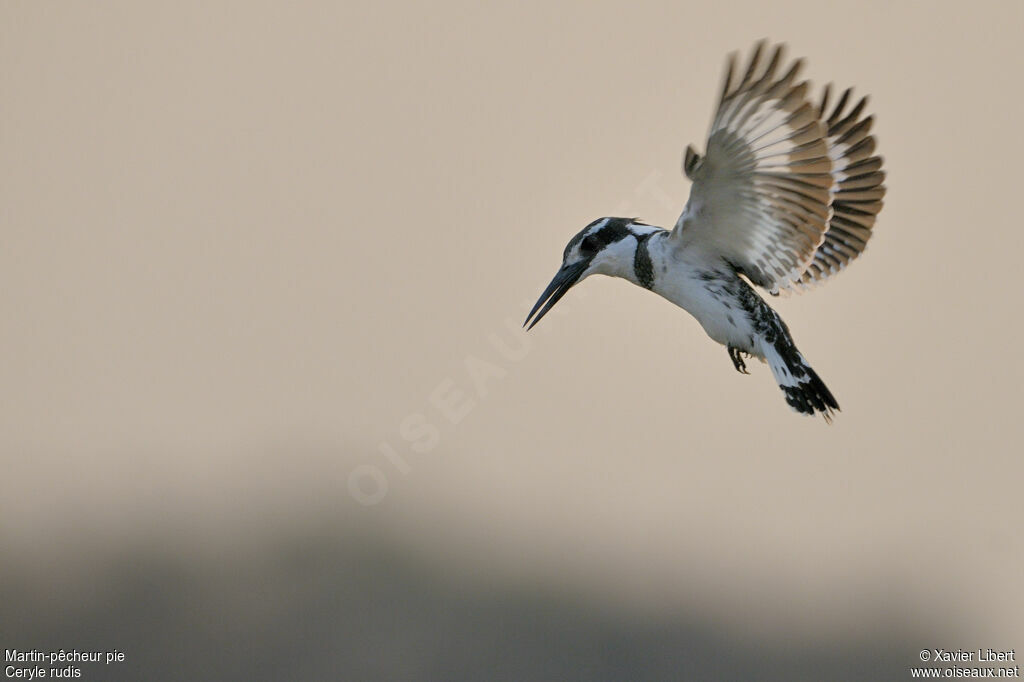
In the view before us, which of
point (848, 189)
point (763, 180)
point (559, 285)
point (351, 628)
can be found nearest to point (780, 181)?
point (763, 180)

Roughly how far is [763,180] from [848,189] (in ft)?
3.21

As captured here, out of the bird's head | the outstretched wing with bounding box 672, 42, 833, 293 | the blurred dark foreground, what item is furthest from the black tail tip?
the blurred dark foreground

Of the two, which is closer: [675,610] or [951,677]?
[951,677]

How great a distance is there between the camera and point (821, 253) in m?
7.88

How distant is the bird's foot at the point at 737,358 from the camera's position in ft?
25.6

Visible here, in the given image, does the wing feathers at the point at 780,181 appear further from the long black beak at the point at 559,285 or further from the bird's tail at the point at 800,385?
the long black beak at the point at 559,285

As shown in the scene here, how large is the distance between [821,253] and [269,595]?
118ft

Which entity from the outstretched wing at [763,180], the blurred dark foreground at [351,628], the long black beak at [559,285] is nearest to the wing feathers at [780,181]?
the outstretched wing at [763,180]

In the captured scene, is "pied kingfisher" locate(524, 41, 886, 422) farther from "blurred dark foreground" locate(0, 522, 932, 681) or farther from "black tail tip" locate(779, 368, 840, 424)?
"blurred dark foreground" locate(0, 522, 932, 681)

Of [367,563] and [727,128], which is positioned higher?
[367,563]

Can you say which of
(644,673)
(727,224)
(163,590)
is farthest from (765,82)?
(163,590)

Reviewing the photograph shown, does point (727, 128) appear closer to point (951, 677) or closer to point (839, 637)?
point (951, 677)

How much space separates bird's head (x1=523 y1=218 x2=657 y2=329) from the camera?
7.87 m

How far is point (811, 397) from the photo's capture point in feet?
24.4
